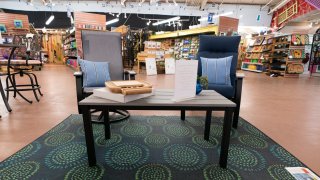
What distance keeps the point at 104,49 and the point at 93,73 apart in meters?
0.43

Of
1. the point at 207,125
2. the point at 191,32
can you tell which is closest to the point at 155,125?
the point at 207,125

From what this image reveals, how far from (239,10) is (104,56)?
12.2 metres

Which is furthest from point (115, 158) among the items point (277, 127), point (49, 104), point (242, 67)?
point (242, 67)

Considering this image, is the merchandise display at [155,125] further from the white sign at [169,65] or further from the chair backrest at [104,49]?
the white sign at [169,65]

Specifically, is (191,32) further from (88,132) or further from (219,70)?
(88,132)

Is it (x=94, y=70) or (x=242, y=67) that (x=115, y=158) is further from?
(x=242, y=67)

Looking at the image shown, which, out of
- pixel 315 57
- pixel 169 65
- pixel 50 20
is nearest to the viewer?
pixel 169 65

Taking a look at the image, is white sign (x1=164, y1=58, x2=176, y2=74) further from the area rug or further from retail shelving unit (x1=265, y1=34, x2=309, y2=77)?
the area rug

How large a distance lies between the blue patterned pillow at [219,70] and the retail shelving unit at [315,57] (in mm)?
8318

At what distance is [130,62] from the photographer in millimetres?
8477

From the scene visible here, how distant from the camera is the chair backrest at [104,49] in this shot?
2289 millimetres

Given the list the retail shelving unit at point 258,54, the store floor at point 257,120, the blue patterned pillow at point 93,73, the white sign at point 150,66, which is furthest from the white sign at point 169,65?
the blue patterned pillow at point 93,73

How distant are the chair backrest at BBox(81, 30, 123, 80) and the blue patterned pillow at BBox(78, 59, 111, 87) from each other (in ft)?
0.58

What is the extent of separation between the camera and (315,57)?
27.6 ft
